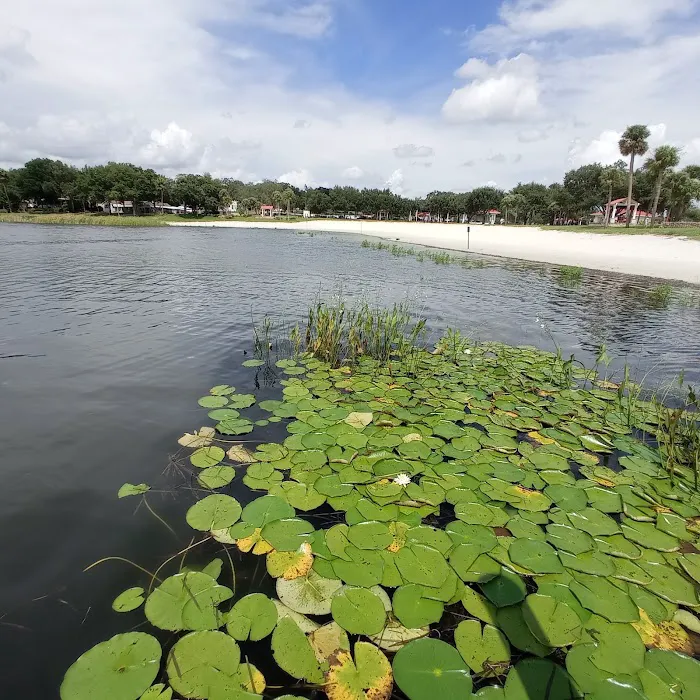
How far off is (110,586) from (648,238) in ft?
137

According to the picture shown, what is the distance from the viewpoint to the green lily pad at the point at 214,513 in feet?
11.6

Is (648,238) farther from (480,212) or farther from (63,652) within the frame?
(480,212)

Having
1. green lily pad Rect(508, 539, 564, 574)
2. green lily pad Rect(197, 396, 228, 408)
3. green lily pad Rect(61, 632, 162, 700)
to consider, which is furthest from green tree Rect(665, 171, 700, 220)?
green lily pad Rect(61, 632, 162, 700)

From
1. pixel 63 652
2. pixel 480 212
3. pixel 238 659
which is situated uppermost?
pixel 480 212

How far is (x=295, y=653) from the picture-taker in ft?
7.91

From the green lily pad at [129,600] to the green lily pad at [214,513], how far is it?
642mm

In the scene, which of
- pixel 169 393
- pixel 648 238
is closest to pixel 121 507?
pixel 169 393

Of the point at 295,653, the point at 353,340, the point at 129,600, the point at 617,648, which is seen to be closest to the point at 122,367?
the point at 353,340

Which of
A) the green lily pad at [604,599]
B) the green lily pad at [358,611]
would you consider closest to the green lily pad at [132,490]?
the green lily pad at [358,611]

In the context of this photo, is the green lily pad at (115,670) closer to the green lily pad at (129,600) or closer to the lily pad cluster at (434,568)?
the lily pad cluster at (434,568)

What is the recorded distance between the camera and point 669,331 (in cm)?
1196

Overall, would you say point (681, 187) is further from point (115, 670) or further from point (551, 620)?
point (115, 670)

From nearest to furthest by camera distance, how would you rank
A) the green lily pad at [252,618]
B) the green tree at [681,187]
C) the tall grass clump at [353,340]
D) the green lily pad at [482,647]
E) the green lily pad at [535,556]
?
the green lily pad at [482,647] < the green lily pad at [252,618] < the green lily pad at [535,556] < the tall grass clump at [353,340] < the green tree at [681,187]

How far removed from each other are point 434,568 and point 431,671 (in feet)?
2.54
